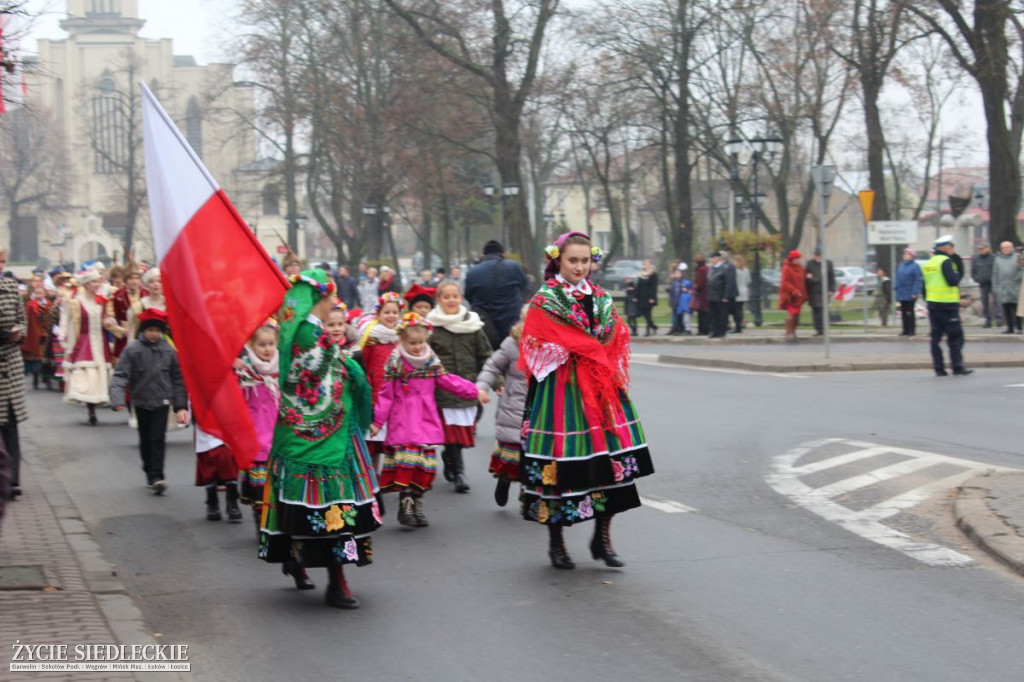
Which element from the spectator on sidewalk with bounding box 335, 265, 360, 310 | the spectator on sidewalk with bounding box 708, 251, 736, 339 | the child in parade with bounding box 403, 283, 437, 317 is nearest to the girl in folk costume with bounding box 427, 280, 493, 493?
the child in parade with bounding box 403, 283, 437, 317

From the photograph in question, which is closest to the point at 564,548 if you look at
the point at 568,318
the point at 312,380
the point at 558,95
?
the point at 568,318

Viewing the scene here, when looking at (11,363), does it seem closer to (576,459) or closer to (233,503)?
(233,503)

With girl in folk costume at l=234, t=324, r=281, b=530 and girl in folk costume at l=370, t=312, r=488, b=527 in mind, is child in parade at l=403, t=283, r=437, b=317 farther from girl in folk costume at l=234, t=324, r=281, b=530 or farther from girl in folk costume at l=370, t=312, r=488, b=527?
girl in folk costume at l=234, t=324, r=281, b=530

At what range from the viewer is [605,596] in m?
7.02

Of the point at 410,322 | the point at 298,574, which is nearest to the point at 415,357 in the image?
the point at 410,322

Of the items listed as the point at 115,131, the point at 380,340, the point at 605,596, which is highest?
the point at 115,131

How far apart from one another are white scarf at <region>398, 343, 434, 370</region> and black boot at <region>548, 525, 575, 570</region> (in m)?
2.20

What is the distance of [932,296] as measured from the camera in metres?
17.9

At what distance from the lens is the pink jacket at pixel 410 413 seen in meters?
9.28

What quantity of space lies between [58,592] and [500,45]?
3081 cm

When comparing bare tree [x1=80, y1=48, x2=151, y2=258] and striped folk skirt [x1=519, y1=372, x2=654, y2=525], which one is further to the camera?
bare tree [x1=80, y1=48, x2=151, y2=258]

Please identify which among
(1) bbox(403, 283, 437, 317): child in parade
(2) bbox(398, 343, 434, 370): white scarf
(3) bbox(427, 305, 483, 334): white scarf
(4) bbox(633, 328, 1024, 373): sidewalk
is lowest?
(4) bbox(633, 328, 1024, 373): sidewalk

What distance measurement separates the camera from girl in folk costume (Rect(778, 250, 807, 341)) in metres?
26.7

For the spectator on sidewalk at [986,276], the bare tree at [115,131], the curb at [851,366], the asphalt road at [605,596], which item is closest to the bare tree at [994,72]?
the spectator on sidewalk at [986,276]
